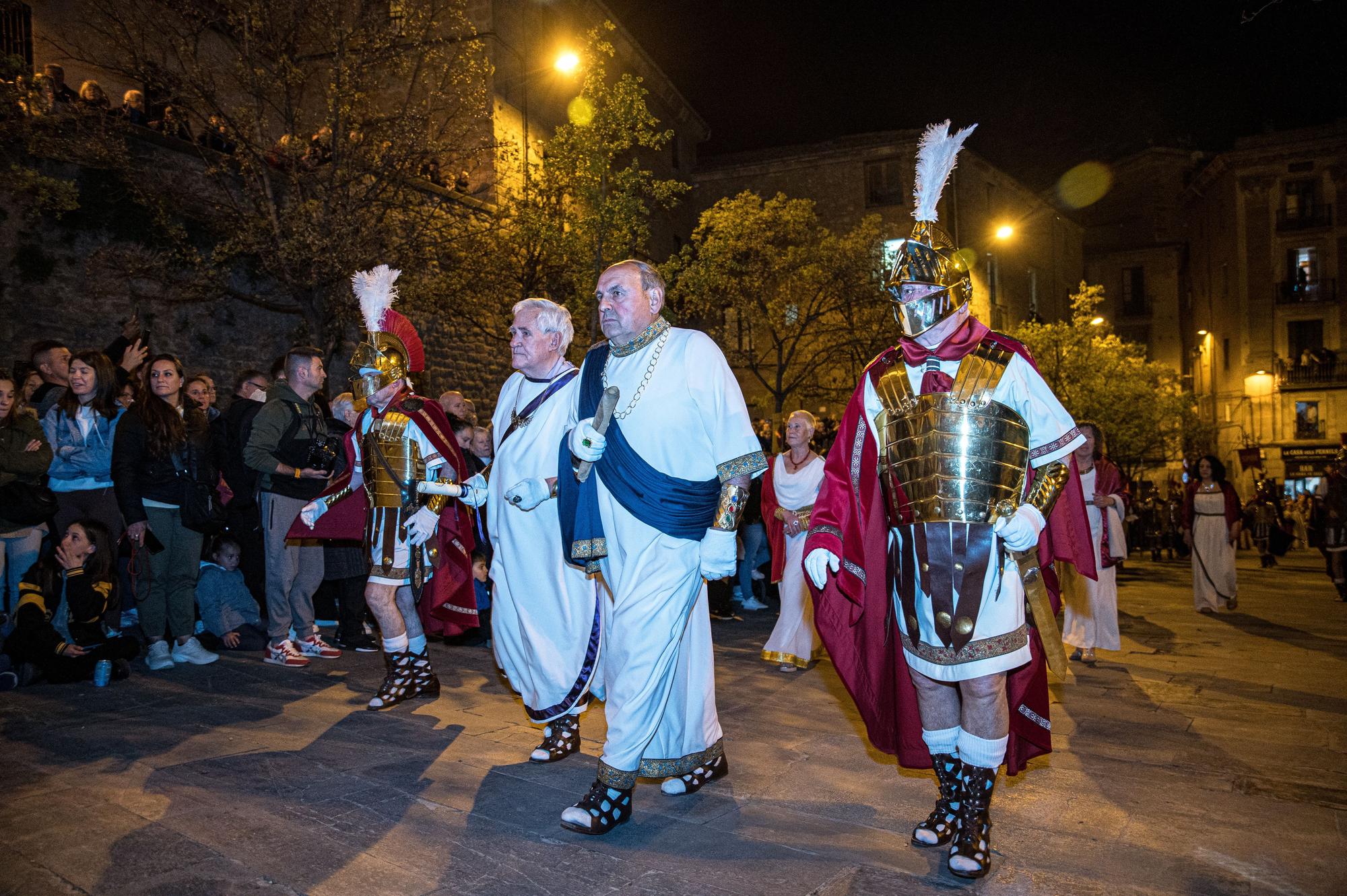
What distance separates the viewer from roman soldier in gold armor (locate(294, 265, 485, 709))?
6.32 metres

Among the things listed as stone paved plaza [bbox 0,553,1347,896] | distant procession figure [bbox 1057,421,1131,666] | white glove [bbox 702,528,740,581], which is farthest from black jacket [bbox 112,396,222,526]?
distant procession figure [bbox 1057,421,1131,666]

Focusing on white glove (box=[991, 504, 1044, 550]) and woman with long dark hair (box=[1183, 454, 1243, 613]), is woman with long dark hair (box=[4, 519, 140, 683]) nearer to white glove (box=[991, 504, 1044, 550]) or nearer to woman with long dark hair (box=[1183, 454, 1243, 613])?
white glove (box=[991, 504, 1044, 550])

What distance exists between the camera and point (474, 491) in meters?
6.08

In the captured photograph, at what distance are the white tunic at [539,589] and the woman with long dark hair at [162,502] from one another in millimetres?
3560

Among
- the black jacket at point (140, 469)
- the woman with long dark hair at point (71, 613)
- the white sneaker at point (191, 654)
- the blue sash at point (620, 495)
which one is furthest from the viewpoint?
the white sneaker at point (191, 654)

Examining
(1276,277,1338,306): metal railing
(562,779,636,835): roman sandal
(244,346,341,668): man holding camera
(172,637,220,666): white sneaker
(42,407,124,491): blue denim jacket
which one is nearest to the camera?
(562,779,636,835): roman sandal

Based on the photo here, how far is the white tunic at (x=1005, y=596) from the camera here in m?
3.69

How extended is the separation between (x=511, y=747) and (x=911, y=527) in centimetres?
279

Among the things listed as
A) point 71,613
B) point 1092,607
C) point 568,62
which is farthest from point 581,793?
point 568,62

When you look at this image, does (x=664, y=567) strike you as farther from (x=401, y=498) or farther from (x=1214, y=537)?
(x=1214, y=537)

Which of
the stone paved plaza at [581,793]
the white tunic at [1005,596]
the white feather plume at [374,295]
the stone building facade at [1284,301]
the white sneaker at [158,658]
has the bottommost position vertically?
the stone paved plaza at [581,793]

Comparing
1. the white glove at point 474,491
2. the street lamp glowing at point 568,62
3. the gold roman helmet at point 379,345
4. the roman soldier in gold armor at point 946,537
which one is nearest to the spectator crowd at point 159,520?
the white glove at point 474,491

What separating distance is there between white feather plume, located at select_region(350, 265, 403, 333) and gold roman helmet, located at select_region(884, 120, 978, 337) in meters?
3.82

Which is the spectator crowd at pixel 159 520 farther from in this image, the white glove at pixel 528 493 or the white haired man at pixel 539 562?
the white glove at pixel 528 493
